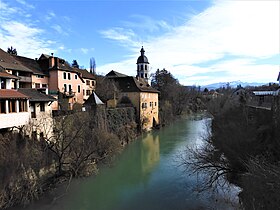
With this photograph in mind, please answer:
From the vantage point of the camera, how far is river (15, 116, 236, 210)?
14.1 metres

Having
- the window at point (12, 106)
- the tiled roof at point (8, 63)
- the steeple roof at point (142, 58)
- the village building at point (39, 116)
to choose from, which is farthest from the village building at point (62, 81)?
the steeple roof at point (142, 58)

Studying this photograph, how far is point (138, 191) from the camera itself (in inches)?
644

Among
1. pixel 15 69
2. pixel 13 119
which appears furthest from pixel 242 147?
pixel 15 69

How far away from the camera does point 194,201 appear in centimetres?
1436

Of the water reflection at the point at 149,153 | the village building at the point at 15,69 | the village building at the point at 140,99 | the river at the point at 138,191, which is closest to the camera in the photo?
the river at the point at 138,191

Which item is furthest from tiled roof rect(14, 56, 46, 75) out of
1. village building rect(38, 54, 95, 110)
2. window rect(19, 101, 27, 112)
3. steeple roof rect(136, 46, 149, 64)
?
steeple roof rect(136, 46, 149, 64)

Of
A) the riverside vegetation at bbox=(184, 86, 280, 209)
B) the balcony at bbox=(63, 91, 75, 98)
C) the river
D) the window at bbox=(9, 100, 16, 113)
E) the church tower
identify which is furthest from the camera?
the church tower

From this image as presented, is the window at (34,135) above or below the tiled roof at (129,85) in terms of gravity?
below

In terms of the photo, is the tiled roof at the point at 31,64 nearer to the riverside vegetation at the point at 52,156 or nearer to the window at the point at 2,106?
the riverside vegetation at the point at 52,156

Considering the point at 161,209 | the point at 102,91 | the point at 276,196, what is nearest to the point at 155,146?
the point at 102,91

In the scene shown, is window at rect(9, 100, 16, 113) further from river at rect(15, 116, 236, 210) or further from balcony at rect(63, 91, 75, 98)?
balcony at rect(63, 91, 75, 98)

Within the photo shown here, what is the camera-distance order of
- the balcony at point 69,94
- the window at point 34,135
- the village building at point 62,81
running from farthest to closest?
the balcony at point 69,94, the village building at point 62,81, the window at point 34,135

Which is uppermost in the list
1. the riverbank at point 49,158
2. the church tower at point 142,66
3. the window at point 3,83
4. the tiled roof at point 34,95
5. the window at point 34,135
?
the church tower at point 142,66

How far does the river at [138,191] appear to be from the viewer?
14055mm
